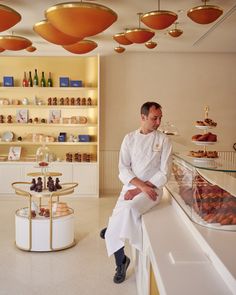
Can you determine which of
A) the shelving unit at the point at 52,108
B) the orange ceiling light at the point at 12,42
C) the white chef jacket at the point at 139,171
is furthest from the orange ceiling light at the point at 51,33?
the shelving unit at the point at 52,108

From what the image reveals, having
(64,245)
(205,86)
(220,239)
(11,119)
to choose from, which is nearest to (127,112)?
(205,86)

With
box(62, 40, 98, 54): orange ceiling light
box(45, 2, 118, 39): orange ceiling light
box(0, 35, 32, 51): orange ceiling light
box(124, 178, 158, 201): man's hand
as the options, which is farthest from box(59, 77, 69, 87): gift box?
box(45, 2, 118, 39): orange ceiling light

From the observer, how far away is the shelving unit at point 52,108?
293 inches

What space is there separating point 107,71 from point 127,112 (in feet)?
2.86

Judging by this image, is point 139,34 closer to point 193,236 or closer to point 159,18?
point 159,18

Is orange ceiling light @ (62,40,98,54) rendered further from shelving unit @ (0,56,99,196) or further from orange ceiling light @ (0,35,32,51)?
shelving unit @ (0,56,99,196)

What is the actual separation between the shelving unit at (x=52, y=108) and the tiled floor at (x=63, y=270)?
2677mm

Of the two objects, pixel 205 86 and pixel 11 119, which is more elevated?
pixel 205 86

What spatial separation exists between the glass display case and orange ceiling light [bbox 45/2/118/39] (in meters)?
1.21

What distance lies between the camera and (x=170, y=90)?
750 centimetres

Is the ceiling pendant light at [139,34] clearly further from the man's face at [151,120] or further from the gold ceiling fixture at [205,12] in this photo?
the man's face at [151,120]

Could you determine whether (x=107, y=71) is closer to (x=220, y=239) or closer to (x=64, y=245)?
(x=64, y=245)

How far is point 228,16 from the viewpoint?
469 cm

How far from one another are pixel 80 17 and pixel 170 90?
16.5 ft
